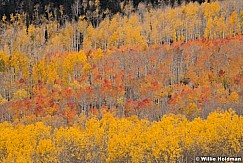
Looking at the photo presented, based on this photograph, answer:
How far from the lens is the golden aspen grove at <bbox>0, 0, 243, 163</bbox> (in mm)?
45344

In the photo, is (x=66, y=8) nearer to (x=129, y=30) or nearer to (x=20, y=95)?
(x=129, y=30)

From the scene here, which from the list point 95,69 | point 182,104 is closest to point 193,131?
point 182,104

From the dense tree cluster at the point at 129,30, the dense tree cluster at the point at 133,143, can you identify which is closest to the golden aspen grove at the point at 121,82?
the dense tree cluster at the point at 133,143

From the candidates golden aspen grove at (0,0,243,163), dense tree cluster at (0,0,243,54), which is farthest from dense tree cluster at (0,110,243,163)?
dense tree cluster at (0,0,243,54)

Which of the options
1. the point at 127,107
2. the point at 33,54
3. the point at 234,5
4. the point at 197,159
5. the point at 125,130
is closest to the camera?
the point at 197,159

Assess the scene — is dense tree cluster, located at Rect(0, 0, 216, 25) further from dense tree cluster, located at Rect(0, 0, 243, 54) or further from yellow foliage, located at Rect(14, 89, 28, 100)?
yellow foliage, located at Rect(14, 89, 28, 100)

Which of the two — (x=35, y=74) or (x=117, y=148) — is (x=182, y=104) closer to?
(x=117, y=148)

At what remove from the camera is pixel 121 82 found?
265 feet

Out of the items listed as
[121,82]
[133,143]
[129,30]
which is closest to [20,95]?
[121,82]

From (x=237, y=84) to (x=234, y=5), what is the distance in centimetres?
4647

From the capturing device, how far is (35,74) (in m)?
86.7

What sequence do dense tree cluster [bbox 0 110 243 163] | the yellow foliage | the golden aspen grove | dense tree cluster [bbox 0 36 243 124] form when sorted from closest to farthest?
dense tree cluster [bbox 0 110 243 163]
the golden aspen grove
dense tree cluster [bbox 0 36 243 124]
the yellow foliage

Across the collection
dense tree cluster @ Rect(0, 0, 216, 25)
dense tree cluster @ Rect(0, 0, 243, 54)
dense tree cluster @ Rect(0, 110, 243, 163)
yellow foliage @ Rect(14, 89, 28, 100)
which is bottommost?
yellow foliage @ Rect(14, 89, 28, 100)

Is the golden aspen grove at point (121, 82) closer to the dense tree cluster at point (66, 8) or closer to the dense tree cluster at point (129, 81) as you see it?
the dense tree cluster at point (129, 81)
